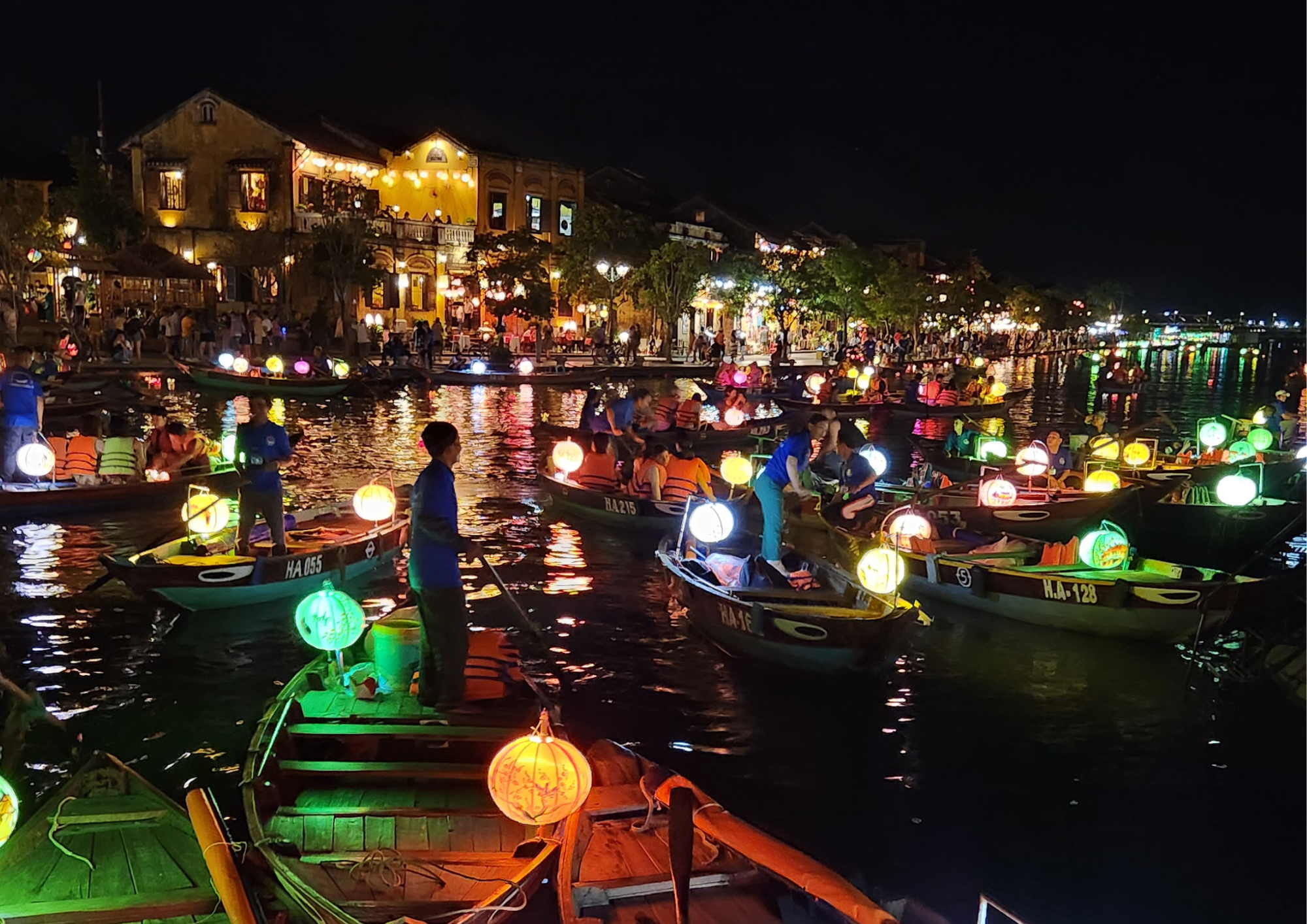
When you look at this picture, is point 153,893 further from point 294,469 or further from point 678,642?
point 294,469

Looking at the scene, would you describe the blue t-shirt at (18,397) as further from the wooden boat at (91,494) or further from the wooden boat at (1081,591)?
the wooden boat at (1081,591)

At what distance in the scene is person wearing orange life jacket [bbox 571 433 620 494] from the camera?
17.4 meters

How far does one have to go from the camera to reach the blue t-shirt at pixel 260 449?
11.2m

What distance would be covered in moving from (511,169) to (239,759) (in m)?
48.6

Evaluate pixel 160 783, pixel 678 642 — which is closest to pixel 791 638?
pixel 678 642

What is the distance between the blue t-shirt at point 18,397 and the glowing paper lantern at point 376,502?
226 inches

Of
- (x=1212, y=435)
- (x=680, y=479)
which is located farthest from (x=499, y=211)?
(x=680, y=479)

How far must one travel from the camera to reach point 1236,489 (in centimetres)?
1560

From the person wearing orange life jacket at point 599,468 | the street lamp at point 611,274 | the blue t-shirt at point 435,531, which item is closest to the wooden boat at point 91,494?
the person wearing orange life jacket at point 599,468

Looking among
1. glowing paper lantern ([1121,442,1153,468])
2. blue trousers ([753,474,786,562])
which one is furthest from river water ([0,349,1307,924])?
glowing paper lantern ([1121,442,1153,468])

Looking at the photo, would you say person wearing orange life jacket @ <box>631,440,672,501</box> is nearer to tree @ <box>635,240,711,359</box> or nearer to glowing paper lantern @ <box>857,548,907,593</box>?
glowing paper lantern @ <box>857,548,907,593</box>

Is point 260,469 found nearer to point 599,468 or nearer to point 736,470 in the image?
point 599,468

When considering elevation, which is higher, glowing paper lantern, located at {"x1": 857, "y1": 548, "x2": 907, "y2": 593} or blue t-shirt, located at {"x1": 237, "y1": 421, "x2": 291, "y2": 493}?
blue t-shirt, located at {"x1": 237, "y1": 421, "x2": 291, "y2": 493}

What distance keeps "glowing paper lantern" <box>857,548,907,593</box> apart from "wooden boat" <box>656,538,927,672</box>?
4.2 inches
